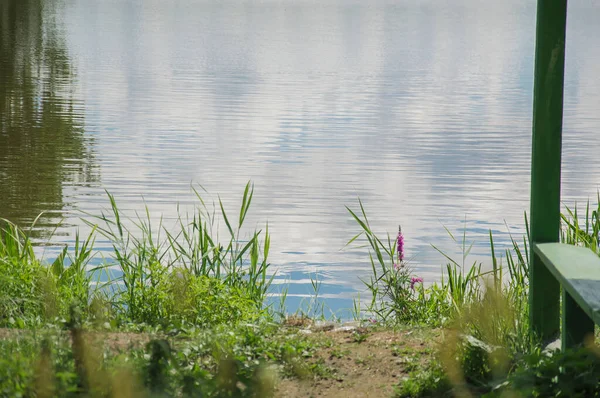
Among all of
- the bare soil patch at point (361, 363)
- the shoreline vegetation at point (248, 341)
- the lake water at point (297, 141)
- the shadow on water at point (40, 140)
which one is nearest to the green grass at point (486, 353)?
the shoreline vegetation at point (248, 341)

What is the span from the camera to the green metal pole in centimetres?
410

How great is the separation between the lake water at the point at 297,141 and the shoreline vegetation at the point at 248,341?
1.01 metres

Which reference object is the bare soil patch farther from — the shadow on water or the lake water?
the shadow on water

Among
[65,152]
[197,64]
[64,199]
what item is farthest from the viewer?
[197,64]

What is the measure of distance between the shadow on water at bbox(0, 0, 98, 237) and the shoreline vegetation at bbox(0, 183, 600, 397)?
2.93 metres

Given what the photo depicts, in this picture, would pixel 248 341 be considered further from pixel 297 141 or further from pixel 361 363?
pixel 297 141

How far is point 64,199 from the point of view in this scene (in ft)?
31.3

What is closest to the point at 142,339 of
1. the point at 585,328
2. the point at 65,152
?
Result: the point at 585,328

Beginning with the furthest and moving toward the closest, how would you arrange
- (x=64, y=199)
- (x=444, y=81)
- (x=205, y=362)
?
1. (x=444, y=81)
2. (x=64, y=199)
3. (x=205, y=362)

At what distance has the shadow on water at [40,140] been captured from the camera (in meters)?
9.56

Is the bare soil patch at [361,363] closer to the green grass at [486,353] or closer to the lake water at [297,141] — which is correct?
the green grass at [486,353]

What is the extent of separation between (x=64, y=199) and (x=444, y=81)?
57.1ft

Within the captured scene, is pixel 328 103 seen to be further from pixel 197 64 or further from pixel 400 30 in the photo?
pixel 400 30

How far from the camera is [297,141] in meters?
13.8
